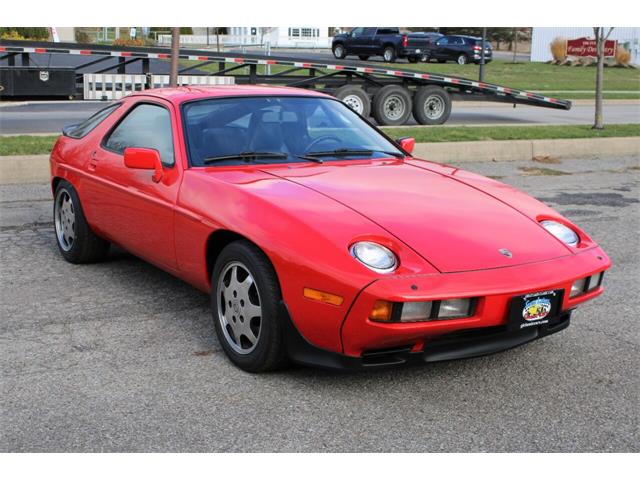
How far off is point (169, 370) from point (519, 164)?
898 centimetres

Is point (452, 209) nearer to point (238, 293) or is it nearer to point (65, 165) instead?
point (238, 293)

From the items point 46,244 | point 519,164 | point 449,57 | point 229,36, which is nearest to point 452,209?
point 46,244

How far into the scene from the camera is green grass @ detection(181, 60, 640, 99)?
2983cm

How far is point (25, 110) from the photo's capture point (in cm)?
1927

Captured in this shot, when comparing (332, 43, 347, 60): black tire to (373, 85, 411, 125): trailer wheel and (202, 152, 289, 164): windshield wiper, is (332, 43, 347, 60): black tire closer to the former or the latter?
(373, 85, 411, 125): trailer wheel

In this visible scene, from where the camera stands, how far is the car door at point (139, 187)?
4.99m

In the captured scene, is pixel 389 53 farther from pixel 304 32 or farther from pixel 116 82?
pixel 116 82

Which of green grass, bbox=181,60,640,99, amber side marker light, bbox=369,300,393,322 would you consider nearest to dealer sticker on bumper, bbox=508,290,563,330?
amber side marker light, bbox=369,300,393,322

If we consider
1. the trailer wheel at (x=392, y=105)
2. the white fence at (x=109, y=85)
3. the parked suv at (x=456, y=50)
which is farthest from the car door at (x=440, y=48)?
the white fence at (x=109, y=85)

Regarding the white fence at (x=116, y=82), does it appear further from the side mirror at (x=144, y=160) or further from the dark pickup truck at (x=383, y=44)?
the dark pickup truck at (x=383, y=44)

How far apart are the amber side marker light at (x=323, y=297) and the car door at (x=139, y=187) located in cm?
132

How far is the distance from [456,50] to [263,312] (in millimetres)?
37527

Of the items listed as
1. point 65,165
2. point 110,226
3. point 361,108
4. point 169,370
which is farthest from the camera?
point 361,108

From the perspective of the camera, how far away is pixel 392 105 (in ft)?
57.6
